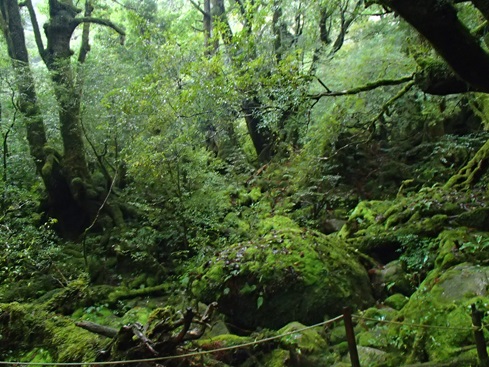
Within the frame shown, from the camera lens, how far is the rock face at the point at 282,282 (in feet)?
19.4

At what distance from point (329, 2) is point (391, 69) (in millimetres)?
3305

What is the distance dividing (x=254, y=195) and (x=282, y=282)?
6187 mm

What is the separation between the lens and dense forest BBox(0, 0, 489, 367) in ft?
15.5

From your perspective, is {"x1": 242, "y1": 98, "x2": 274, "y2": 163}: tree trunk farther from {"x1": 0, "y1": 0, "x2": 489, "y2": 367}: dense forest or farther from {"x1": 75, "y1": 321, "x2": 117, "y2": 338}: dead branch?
{"x1": 75, "y1": 321, "x2": 117, "y2": 338}: dead branch

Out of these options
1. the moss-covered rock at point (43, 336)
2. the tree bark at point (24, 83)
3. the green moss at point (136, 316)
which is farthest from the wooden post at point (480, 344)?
the tree bark at point (24, 83)

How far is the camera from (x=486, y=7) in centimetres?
357

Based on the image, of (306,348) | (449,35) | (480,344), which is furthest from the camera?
(306,348)

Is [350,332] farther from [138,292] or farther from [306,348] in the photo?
[138,292]

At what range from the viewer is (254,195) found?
481 inches

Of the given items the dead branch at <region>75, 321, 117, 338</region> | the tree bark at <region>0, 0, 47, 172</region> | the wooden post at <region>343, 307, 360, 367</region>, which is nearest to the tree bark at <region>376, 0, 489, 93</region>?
the wooden post at <region>343, 307, 360, 367</region>

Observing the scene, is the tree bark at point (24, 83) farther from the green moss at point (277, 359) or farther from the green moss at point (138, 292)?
the green moss at point (277, 359)

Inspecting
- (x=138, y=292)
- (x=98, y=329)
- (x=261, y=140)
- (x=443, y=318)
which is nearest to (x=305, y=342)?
(x=443, y=318)

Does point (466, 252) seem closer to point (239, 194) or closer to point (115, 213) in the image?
point (239, 194)

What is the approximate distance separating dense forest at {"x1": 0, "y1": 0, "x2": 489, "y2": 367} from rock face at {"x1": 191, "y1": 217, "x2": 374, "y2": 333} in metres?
0.03
